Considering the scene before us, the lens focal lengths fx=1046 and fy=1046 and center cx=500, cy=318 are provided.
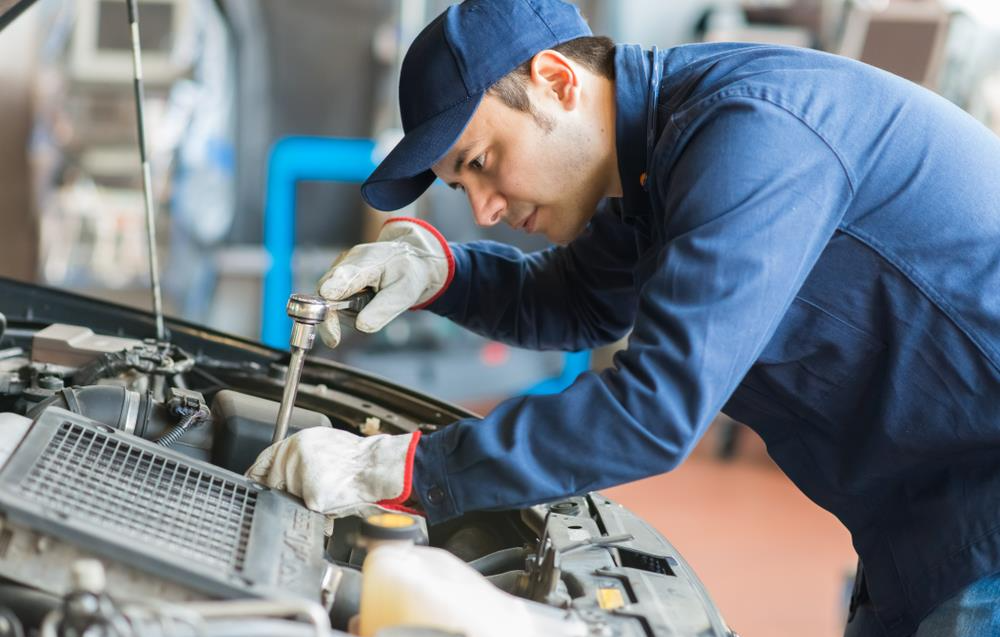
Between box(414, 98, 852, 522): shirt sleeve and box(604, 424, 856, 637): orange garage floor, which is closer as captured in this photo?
box(414, 98, 852, 522): shirt sleeve

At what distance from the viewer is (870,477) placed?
1264mm

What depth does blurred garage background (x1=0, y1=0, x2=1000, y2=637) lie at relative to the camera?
146 inches

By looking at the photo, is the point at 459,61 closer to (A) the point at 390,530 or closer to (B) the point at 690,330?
(B) the point at 690,330

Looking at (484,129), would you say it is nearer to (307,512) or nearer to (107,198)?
(307,512)

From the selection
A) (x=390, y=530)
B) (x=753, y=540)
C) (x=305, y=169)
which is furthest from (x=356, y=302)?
(x=305, y=169)

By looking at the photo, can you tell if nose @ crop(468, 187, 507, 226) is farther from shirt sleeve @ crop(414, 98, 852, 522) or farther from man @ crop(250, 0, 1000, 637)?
shirt sleeve @ crop(414, 98, 852, 522)

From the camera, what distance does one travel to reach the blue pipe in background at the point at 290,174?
4465 mm

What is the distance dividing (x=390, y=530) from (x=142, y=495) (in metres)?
0.29

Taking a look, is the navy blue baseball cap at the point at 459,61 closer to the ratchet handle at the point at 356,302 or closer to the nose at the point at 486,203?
the nose at the point at 486,203

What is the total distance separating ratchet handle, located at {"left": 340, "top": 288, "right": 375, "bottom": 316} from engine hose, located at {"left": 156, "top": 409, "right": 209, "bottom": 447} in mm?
231

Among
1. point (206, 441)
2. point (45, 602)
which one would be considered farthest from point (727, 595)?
point (45, 602)

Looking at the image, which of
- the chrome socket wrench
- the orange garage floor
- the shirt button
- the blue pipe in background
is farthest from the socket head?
the blue pipe in background

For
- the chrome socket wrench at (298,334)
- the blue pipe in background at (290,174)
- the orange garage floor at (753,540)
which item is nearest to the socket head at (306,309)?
the chrome socket wrench at (298,334)

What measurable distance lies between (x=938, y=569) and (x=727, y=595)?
1.95 m
